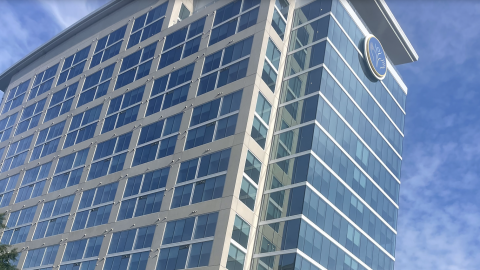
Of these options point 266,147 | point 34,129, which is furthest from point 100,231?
point 34,129

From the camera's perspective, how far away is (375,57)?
6825 centimetres

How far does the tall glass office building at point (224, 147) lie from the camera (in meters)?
52.5

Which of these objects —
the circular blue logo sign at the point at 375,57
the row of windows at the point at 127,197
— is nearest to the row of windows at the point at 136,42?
the row of windows at the point at 127,197

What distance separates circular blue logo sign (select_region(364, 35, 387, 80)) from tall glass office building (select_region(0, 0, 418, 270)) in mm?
263

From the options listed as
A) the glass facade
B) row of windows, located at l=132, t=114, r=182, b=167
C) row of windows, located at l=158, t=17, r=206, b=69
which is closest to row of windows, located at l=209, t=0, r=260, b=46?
row of windows, located at l=158, t=17, r=206, b=69

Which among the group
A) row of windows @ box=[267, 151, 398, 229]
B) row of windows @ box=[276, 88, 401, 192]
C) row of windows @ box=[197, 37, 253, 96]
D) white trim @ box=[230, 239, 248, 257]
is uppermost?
row of windows @ box=[197, 37, 253, 96]

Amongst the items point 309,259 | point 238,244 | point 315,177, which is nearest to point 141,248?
point 238,244

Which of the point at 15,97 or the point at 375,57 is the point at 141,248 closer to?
the point at 375,57

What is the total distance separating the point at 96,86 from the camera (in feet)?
252

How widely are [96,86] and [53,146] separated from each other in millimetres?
10143

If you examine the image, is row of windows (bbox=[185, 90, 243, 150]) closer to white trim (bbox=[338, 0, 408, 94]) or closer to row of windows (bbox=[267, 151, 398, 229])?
row of windows (bbox=[267, 151, 398, 229])

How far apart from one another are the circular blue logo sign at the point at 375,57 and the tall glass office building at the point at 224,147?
0.86 feet

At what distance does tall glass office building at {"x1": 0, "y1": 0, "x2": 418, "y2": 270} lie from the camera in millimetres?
52469

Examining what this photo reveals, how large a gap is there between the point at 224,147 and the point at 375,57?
2526 cm
